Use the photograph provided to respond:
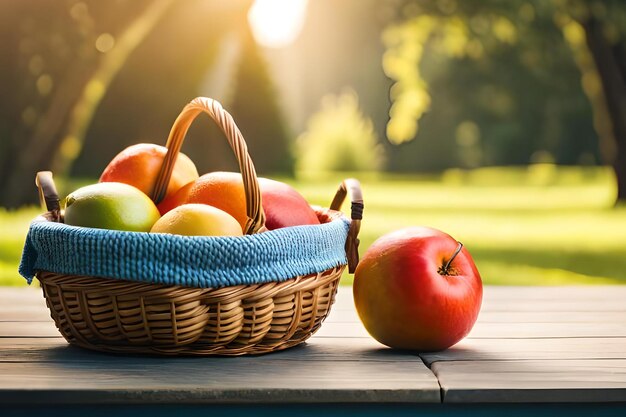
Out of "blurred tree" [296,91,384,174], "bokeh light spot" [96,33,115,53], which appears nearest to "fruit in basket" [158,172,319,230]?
"bokeh light spot" [96,33,115,53]

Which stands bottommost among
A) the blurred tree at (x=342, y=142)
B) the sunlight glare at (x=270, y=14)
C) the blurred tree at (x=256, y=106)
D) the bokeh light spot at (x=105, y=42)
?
the blurred tree at (x=342, y=142)

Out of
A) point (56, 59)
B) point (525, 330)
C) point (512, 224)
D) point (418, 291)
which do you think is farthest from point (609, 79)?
point (418, 291)

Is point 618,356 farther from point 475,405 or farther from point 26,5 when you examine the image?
point 26,5

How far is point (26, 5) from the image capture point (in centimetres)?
561

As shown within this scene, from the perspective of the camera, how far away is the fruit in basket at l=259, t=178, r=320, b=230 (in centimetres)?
125

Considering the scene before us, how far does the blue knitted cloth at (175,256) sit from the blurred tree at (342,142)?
13502 millimetres

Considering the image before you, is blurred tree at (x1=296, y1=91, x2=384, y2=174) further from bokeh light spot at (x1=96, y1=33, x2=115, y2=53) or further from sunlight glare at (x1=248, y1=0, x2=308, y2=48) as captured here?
bokeh light spot at (x1=96, y1=33, x2=115, y2=53)

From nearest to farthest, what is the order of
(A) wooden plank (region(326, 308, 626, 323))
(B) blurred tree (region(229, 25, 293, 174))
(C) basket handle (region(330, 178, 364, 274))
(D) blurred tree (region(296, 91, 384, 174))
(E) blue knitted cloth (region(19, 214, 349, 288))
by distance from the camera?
(E) blue knitted cloth (region(19, 214, 349, 288)), (C) basket handle (region(330, 178, 364, 274)), (A) wooden plank (region(326, 308, 626, 323)), (B) blurred tree (region(229, 25, 293, 174)), (D) blurred tree (region(296, 91, 384, 174))

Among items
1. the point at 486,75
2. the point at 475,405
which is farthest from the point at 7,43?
the point at 486,75

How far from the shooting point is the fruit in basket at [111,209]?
1.17m

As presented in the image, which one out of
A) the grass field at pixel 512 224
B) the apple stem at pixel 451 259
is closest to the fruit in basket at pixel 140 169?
the apple stem at pixel 451 259

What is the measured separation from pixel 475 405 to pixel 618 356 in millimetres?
293

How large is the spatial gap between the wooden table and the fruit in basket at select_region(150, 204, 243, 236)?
0.54 ft

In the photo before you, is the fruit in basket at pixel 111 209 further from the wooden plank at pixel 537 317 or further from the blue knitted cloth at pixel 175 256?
the wooden plank at pixel 537 317
